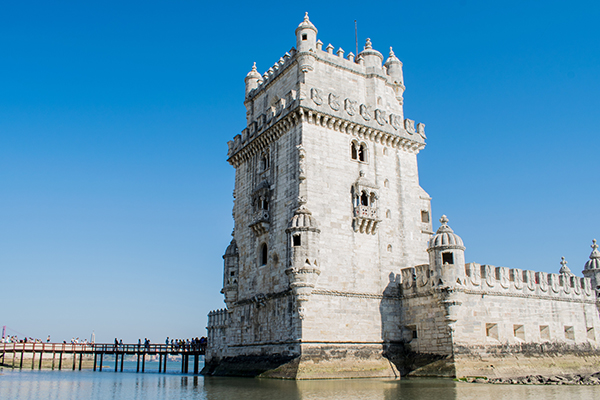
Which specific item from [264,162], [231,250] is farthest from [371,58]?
[231,250]

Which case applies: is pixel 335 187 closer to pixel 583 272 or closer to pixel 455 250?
pixel 455 250

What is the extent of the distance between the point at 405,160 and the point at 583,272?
16.2m

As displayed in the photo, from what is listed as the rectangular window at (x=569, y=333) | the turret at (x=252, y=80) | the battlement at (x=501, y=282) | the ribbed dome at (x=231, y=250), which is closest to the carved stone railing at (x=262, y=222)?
the ribbed dome at (x=231, y=250)

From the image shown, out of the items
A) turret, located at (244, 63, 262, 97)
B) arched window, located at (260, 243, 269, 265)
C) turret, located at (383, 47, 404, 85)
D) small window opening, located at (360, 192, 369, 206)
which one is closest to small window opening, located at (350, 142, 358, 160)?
small window opening, located at (360, 192, 369, 206)

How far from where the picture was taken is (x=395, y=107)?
37.1 m

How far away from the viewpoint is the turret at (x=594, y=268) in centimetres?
3750

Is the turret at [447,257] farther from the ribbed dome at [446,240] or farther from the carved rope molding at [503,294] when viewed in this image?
the carved rope molding at [503,294]

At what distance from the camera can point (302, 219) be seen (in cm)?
2959

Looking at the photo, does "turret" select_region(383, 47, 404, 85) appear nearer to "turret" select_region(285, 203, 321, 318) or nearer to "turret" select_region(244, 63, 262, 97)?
"turret" select_region(244, 63, 262, 97)

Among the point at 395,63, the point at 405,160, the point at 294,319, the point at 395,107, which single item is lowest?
the point at 294,319

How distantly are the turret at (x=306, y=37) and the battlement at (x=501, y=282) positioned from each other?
15.5 m

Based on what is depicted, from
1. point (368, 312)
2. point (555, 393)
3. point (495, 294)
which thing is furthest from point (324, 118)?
point (555, 393)

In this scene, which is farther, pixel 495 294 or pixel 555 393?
pixel 495 294

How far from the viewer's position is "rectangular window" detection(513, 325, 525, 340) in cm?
3109
